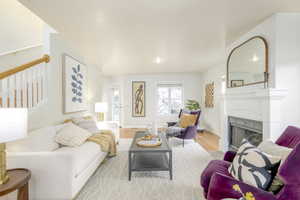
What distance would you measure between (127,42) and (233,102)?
8.20 ft

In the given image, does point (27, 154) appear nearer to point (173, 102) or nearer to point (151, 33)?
point (151, 33)

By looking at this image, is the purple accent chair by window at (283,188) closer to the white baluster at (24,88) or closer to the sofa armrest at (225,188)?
the sofa armrest at (225,188)

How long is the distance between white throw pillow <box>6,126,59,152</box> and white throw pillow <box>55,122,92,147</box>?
0.32 feet

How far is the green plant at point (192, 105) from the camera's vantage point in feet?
19.0

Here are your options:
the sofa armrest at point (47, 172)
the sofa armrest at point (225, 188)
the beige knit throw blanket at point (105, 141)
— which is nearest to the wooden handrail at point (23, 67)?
the sofa armrest at point (47, 172)

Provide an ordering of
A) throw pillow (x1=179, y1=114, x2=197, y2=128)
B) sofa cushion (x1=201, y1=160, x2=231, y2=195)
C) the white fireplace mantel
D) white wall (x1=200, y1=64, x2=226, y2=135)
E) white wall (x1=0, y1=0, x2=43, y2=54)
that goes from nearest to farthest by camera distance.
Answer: sofa cushion (x1=201, y1=160, x2=231, y2=195)
the white fireplace mantel
white wall (x1=0, y1=0, x2=43, y2=54)
throw pillow (x1=179, y1=114, x2=197, y2=128)
white wall (x1=200, y1=64, x2=226, y2=135)

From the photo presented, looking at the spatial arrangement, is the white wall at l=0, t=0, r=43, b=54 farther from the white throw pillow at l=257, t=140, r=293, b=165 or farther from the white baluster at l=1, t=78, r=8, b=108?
the white throw pillow at l=257, t=140, r=293, b=165

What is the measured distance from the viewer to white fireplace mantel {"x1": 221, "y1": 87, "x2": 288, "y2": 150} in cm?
214

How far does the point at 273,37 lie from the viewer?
219 cm

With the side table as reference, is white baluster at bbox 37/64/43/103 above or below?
Answer: above

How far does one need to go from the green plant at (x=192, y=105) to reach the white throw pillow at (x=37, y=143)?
4593mm

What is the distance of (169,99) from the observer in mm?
6609

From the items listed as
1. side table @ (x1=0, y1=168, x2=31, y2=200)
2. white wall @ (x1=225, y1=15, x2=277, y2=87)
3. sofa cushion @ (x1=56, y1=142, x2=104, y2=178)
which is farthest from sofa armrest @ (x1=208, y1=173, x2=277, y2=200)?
white wall @ (x1=225, y1=15, x2=277, y2=87)

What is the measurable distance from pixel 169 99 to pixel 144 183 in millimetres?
4700
